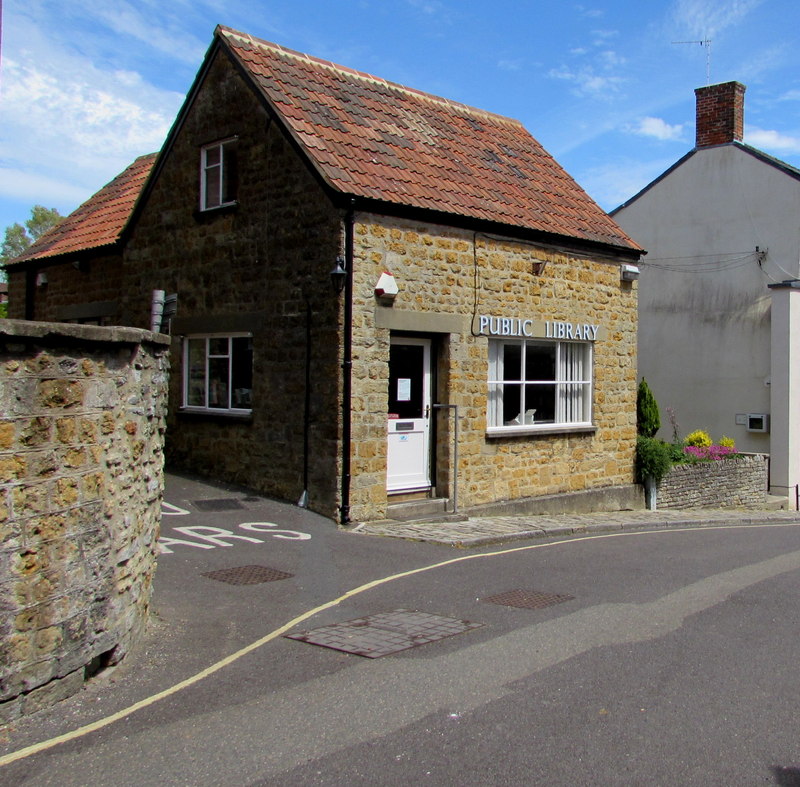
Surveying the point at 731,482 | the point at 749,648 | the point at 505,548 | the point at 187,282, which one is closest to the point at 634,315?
the point at 731,482

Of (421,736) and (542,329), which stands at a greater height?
(542,329)

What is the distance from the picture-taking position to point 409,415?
527 inches

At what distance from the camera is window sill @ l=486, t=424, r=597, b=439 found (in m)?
14.1

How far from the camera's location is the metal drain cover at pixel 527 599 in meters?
8.10

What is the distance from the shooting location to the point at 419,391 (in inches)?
531

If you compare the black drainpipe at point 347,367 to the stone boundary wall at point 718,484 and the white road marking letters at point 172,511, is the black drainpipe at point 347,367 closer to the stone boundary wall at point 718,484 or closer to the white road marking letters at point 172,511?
the white road marking letters at point 172,511

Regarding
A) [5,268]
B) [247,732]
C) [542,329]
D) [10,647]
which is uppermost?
[5,268]

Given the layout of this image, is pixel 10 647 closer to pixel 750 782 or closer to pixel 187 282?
pixel 750 782

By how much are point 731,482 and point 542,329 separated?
24.7ft

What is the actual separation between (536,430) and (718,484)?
6593 millimetres

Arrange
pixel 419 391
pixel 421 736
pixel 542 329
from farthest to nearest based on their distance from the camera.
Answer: pixel 542 329, pixel 419 391, pixel 421 736

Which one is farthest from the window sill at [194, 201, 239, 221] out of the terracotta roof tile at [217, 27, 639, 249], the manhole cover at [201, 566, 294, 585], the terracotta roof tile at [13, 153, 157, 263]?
the manhole cover at [201, 566, 294, 585]

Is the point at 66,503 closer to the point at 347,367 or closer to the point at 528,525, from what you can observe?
the point at 347,367

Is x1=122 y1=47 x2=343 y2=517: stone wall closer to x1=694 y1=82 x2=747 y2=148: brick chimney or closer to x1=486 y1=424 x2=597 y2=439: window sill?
x1=486 y1=424 x2=597 y2=439: window sill
